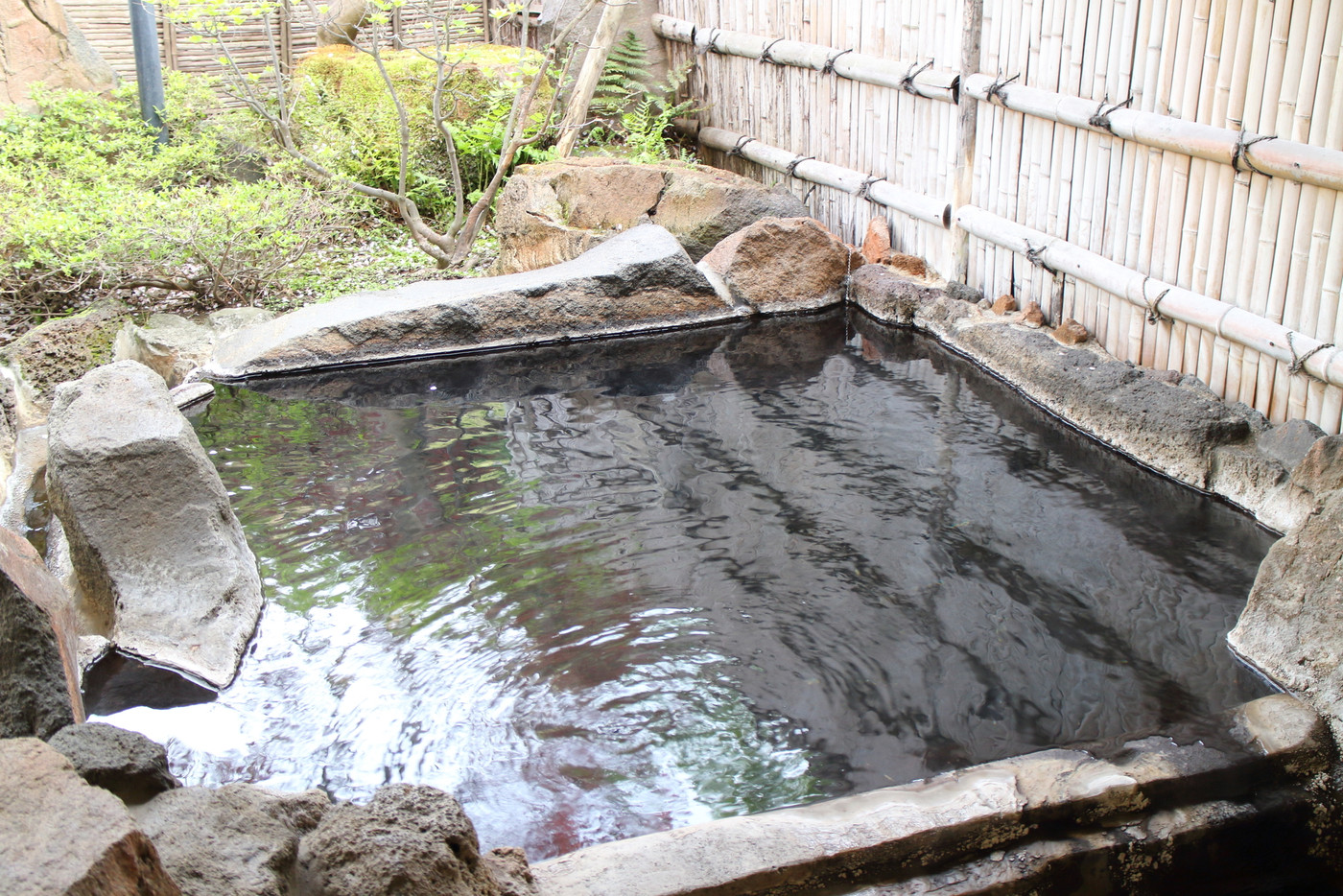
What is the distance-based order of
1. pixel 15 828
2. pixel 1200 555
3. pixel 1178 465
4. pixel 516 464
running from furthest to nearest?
pixel 516 464
pixel 1178 465
pixel 1200 555
pixel 15 828

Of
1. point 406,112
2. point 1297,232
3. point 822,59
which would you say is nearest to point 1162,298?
point 1297,232

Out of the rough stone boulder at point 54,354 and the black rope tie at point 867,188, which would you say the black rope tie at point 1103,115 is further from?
the rough stone boulder at point 54,354

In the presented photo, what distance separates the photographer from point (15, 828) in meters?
1.72

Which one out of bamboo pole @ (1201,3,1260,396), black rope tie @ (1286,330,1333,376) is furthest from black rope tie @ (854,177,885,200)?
black rope tie @ (1286,330,1333,376)

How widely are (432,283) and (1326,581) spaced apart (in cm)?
548

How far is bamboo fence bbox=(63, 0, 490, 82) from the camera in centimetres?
1123

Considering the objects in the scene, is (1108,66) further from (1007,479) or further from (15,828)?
(15,828)

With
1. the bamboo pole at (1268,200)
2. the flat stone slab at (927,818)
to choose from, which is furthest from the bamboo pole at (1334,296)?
the flat stone slab at (927,818)

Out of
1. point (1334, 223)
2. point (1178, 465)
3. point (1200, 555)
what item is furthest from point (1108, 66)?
point (1200, 555)

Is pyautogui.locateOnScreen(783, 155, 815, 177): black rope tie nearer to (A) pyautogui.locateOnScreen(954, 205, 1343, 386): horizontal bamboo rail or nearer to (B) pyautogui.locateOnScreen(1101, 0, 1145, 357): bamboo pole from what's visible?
(A) pyautogui.locateOnScreen(954, 205, 1343, 386): horizontal bamboo rail

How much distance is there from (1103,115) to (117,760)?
16.4 feet

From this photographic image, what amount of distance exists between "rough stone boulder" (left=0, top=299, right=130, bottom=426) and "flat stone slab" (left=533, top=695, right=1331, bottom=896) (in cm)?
471

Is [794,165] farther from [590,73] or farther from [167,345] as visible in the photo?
[167,345]

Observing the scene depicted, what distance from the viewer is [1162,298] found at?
5.13 m
